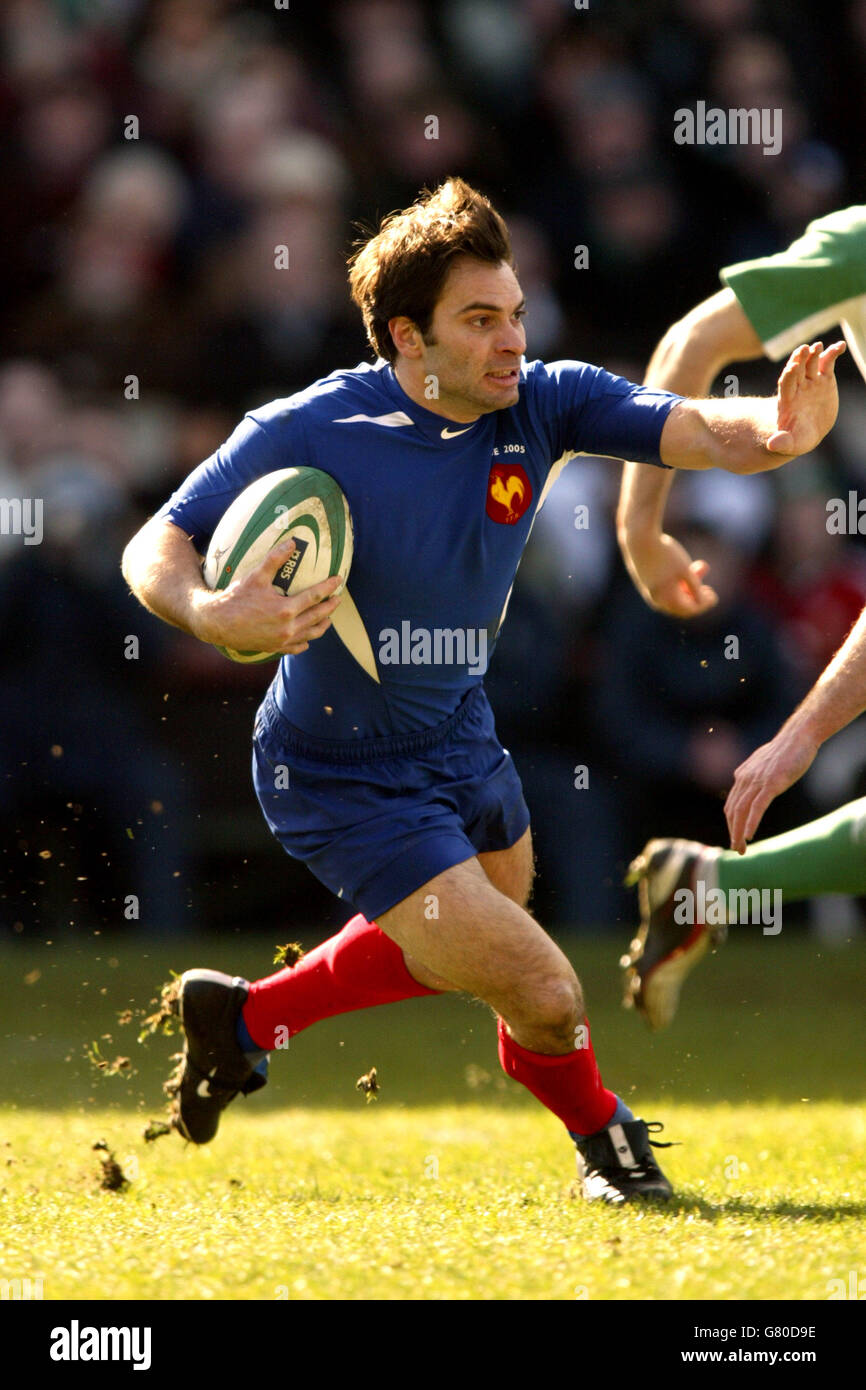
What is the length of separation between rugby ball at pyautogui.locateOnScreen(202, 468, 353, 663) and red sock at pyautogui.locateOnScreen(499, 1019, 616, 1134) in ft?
3.75

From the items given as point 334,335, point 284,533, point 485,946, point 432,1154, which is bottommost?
point 432,1154

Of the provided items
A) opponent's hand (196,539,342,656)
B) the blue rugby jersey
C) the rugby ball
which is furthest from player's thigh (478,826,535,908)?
opponent's hand (196,539,342,656)

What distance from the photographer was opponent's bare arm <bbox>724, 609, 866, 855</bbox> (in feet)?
12.4

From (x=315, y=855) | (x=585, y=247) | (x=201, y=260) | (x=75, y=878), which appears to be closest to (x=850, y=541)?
(x=585, y=247)

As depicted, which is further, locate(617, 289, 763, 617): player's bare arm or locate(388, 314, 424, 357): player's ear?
locate(617, 289, 763, 617): player's bare arm

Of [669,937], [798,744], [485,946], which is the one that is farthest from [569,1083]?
[798,744]

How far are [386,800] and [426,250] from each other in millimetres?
1232

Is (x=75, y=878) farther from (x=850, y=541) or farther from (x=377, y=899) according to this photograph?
(x=377, y=899)

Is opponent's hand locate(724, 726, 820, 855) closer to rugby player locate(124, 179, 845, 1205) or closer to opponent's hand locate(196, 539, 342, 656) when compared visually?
rugby player locate(124, 179, 845, 1205)

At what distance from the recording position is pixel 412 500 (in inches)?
159

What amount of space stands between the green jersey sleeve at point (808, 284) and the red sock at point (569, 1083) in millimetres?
1804

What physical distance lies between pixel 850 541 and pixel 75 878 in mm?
3935

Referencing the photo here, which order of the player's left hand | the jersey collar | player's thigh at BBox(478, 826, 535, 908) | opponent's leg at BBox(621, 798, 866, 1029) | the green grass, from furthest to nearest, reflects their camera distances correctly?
opponent's leg at BBox(621, 798, 866, 1029) → player's thigh at BBox(478, 826, 535, 908) → the jersey collar → the player's left hand → the green grass

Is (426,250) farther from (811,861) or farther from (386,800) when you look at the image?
(811,861)
